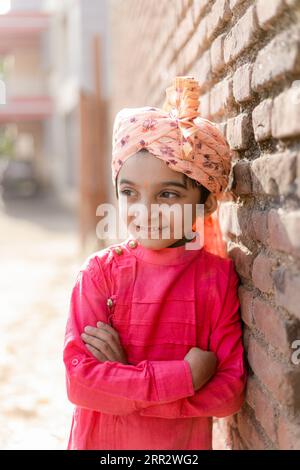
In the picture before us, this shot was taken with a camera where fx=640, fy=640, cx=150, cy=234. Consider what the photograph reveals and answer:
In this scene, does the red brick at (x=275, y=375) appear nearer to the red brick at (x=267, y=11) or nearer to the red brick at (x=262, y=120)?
the red brick at (x=262, y=120)

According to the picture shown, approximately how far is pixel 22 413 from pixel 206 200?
2.18m

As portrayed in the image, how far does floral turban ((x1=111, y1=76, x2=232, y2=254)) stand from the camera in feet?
6.67

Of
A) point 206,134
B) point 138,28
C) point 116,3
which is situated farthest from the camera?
point 116,3

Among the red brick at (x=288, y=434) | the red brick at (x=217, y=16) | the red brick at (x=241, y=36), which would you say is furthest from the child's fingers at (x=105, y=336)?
the red brick at (x=217, y=16)

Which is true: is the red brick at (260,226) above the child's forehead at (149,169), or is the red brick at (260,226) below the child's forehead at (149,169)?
below

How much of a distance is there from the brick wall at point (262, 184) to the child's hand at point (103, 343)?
0.44m

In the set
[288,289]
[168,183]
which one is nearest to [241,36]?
[168,183]

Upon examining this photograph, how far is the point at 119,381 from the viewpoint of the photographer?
1956 millimetres

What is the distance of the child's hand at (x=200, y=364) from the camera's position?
6.57 ft

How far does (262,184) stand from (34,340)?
3881 mm

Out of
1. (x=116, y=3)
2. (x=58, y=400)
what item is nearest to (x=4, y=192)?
(x=116, y=3)

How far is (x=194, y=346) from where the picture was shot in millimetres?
2123

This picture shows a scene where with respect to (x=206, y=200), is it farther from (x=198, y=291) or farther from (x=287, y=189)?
(x=287, y=189)

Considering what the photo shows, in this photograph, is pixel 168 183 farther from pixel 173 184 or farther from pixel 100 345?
pixel 100 345
